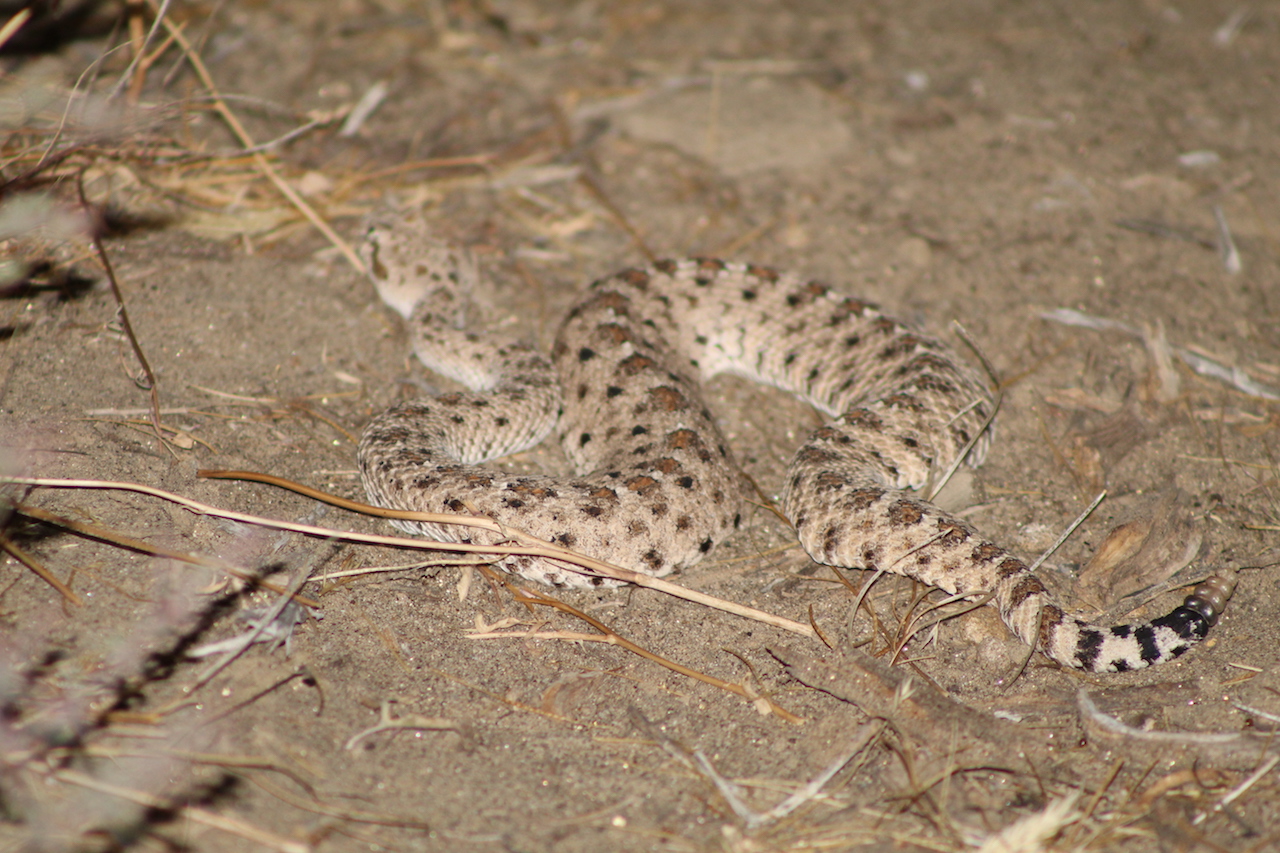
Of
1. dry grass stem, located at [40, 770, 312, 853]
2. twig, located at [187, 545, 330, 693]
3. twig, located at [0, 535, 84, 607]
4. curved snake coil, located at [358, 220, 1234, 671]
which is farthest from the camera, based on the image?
curved snake coil, located at [358, 220, 1234, 671]

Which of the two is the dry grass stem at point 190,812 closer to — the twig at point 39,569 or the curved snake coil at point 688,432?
the twig at point 39,569

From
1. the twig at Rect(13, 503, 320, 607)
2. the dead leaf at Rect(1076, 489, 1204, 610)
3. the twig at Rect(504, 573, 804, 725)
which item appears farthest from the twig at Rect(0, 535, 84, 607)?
the dead leaf at Rect(1076, 489, 1204, 610)

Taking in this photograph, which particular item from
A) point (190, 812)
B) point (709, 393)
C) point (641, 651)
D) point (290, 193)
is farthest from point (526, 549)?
point (290, 193)

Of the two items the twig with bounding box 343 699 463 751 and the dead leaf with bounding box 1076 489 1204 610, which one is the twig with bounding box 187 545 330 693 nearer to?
the twig with bounding box 343 699 463 751

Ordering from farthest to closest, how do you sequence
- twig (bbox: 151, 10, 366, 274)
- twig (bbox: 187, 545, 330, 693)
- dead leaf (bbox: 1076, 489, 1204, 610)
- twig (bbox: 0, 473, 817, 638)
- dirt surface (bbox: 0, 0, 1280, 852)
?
twig (bbox: 151, 10, 366, 274) < dead leaf (bbox: 1076, 489, 1204, 610) < twig (bbox: 0, 473, 817, 638) < twig (bbox: 187, 545, 330, 693) < dirt surface (bbox: 0, 0, 1280, 852)

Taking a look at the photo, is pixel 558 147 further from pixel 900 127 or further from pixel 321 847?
pixel 321 847

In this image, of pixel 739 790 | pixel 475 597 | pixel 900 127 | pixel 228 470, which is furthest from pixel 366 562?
pixel 900 127

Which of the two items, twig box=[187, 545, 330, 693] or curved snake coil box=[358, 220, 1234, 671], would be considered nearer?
twig box=[187, 545, 330, 693]
